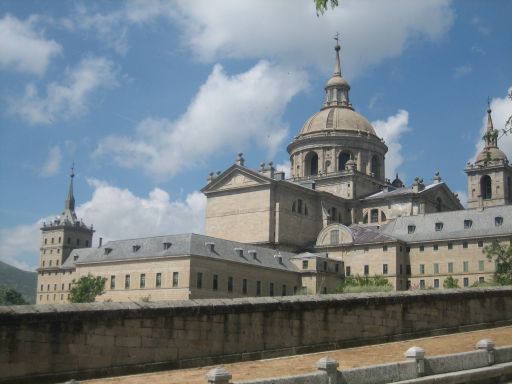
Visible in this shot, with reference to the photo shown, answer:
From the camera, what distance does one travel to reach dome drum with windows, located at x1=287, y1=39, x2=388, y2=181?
94.7 meters

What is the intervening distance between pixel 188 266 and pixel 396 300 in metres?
45.1

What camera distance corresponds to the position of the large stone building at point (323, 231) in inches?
2660

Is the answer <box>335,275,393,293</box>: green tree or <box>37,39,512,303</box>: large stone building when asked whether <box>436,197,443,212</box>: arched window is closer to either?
<box>37,39,512,303</box>: large stone building

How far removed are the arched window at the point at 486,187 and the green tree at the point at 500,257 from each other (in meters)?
34.5

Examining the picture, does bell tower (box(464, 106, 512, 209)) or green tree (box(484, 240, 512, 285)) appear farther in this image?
bell tower (box(464, 106, 512, 209))

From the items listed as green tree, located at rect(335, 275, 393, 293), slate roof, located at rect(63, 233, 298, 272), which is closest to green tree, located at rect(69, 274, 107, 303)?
slate roof, located at rect(63, 233, 298, 272)

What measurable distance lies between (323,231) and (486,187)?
33.1 m

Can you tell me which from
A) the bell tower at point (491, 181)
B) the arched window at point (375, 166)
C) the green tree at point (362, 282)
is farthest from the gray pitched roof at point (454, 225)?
the bell tower at point (491, 181)

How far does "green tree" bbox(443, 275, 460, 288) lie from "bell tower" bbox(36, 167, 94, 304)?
241ft

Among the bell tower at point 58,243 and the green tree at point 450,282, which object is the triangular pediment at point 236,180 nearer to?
the green tree at point 450,282

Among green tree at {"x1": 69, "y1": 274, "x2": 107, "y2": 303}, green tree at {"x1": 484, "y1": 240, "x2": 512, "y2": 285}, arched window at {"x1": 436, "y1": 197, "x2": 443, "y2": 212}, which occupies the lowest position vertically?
green tree at {"x1": 69, "y1": 274, "x2": 107, "y2": 303}

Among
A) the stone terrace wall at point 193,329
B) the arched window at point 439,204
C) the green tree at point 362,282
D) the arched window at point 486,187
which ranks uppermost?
the arched window at point 486,187

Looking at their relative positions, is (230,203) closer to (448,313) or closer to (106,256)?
(106,256)

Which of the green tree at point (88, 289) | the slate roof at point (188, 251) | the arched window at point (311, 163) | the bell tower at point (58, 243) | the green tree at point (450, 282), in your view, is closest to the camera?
the green tree at point (450, 282)
